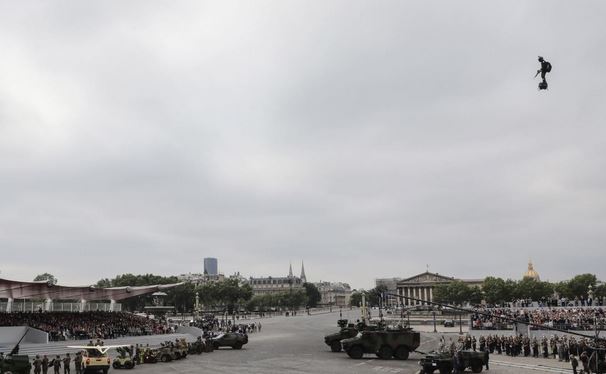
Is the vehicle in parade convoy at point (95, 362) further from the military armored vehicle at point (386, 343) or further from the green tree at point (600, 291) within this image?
the green tree at point (600, 291)

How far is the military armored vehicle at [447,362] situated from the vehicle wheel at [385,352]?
25.4 feet

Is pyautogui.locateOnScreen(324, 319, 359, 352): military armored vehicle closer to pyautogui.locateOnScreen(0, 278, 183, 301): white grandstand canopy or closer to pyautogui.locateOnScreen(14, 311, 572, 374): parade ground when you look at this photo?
pyautogui.locateOnScreen(14, 311, 572, 374): parade ground

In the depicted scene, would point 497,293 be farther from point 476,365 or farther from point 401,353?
point 476,365

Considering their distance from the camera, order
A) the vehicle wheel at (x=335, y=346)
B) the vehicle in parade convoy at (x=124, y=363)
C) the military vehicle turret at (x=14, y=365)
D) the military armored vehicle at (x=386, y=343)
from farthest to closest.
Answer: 1. the vehicle wheel at (x=335, y=346)
2. the military armored vehicle at (x=386, y=343)
3. the vehicle in parade convoy at (x=124, y=363)
4. the military vehicle turret at (x=14, y=365)

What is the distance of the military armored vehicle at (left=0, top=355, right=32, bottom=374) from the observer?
95.1 ft

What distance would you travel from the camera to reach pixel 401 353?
3847 centimetres

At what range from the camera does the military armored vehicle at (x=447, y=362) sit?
2983cm

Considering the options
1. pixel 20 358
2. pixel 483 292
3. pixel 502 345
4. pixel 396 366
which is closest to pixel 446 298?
pixel 483 292

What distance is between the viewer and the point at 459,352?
3064cm

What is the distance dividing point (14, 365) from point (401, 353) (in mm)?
23366

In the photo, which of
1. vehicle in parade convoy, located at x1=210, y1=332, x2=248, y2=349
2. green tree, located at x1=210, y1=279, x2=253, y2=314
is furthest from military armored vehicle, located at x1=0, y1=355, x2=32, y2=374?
green tree, located at x1=210, y1=279, x2=253, y2=314

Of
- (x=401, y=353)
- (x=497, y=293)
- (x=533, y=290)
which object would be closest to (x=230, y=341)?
(x=401, y=353)

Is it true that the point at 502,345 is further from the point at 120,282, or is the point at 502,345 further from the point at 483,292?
the point at 120,282

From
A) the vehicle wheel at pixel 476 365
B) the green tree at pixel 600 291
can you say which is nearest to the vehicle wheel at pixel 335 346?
the vehicle wheel at pixel 476 365
